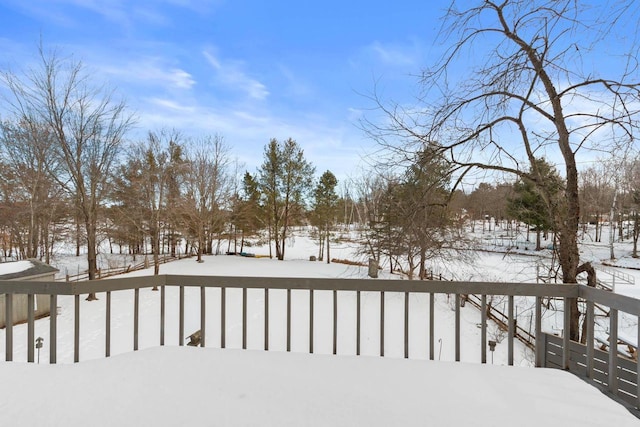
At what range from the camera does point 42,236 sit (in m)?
14.5

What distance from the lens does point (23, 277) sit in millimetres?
7859

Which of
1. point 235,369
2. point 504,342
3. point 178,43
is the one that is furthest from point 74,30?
point 504,342

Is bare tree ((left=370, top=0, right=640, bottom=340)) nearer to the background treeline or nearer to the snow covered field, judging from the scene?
the background treeline

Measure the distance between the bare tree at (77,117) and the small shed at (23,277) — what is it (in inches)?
44.3

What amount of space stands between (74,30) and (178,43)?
77.6 inches

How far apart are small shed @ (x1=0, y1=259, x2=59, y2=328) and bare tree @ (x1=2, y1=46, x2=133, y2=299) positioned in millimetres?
1124

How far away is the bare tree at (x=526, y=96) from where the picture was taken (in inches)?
105

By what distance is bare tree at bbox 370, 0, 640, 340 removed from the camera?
8.76 ft

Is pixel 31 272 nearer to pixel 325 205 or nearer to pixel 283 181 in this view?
pixel 283 181

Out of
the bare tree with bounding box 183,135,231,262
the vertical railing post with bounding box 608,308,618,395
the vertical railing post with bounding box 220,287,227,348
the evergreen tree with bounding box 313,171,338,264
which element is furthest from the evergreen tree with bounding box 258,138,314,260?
the vertical railing post with bounding box 608,308,618,395

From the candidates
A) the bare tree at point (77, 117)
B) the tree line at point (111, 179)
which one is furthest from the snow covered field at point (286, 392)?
the tree line at point (111, 179)

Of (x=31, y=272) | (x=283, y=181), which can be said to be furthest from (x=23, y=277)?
(x=283, y=181)

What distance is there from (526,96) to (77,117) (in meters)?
11.3

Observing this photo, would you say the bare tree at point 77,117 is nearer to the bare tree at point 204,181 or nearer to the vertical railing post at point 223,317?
the bare tree at point 204,181
